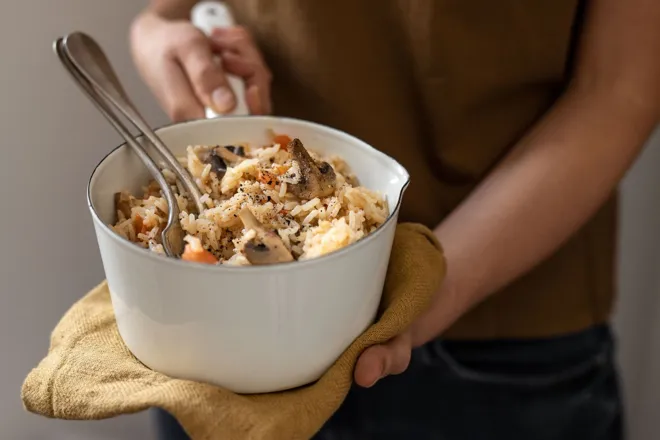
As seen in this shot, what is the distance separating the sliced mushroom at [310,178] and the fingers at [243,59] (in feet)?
0.55

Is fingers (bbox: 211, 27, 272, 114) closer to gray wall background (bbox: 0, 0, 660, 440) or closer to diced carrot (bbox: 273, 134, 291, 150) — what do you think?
diced carrot (bbox: 273, 134, 291, 150)

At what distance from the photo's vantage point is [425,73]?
0.66 meters

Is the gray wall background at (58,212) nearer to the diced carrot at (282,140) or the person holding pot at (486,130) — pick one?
the person holding pot at (486,130)

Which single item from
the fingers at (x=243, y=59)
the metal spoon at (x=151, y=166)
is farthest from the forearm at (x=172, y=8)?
the metal spoon at (x=151, y=166)

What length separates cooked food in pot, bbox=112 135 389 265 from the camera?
39 cm

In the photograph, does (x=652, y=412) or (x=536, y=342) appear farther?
(x=652, y=412)

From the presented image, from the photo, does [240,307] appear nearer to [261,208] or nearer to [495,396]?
[261,208]

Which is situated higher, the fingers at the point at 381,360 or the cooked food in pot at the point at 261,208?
the cooked food in pot at the point at 261,208

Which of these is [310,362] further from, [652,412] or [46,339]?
[652,412]

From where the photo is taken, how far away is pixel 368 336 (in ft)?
1.43

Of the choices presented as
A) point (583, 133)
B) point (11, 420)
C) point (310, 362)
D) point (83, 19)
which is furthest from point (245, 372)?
point (11, 420)

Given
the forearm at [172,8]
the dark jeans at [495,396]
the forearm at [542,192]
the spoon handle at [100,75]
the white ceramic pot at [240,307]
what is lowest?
the dark jeans at [495,396]

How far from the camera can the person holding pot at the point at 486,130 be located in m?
0.60

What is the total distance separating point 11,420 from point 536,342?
794 mm
